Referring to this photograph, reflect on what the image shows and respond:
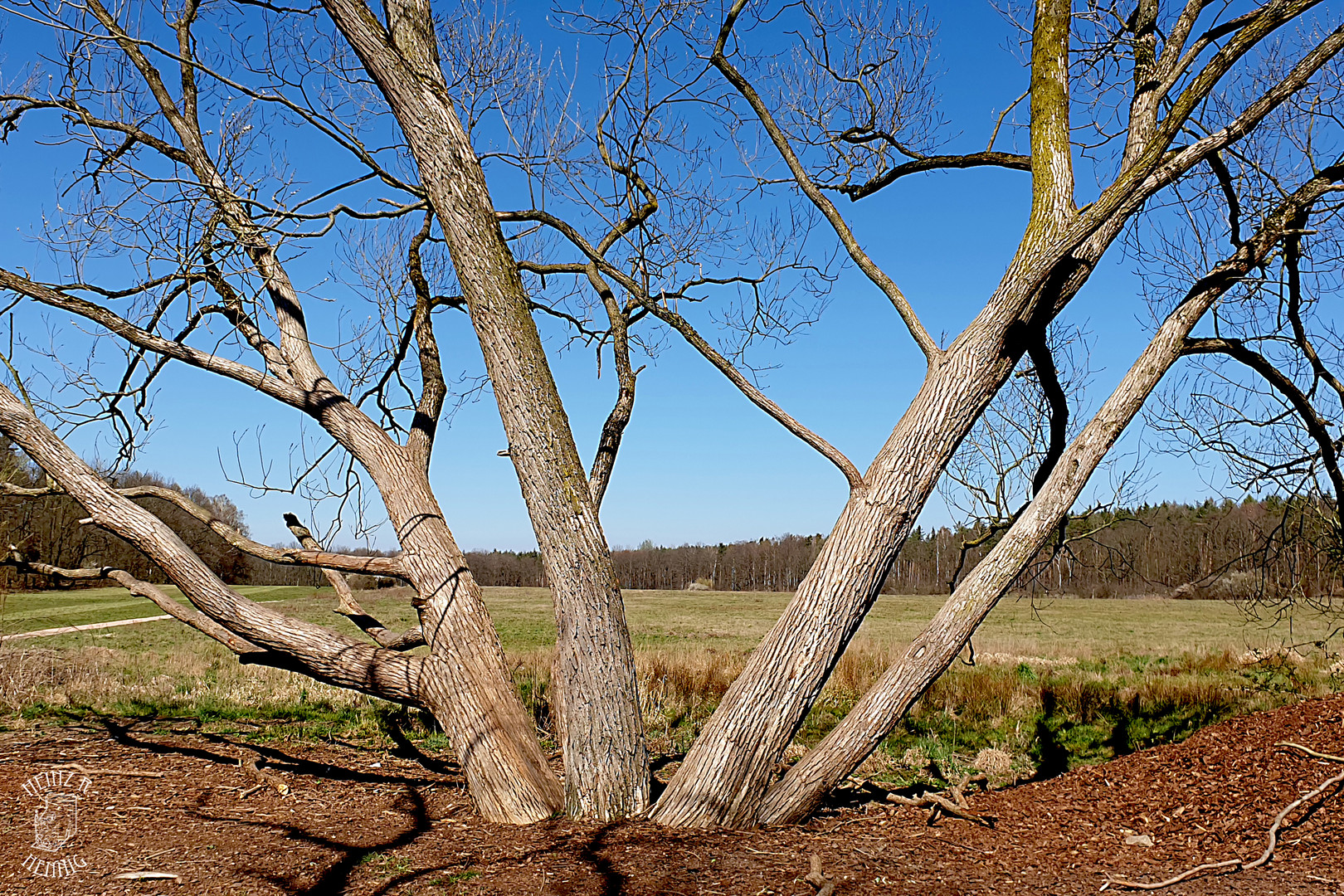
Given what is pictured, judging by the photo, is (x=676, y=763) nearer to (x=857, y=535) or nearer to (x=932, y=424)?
(x=857, y=535)

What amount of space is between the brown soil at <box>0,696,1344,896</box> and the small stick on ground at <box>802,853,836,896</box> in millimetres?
45

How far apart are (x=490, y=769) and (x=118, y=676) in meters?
7.14

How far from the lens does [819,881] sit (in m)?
3.60

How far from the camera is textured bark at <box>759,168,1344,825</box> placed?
183 inches

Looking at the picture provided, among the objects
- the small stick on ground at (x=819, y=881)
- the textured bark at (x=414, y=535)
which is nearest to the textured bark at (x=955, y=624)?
the small stick on ground at (x=819, y=881)

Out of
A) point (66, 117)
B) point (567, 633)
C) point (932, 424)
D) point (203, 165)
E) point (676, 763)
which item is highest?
point (66, 117)

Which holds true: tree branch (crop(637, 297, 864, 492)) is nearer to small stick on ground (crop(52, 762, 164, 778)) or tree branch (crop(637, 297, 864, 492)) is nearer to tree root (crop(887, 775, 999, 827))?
tree root (crop(887, 775, 999, 827))

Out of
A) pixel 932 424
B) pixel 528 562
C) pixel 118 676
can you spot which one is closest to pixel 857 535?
pixel 932 424

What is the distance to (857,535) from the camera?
178 inches

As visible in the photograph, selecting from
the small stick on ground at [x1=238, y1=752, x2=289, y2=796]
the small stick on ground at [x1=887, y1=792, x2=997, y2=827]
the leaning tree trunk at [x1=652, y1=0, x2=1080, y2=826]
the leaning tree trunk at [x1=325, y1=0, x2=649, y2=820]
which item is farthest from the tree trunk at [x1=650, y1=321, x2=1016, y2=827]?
the small stick on ground at [x1=238, y1=752, x2=289, y2=796]

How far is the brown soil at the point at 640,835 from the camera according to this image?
148 inches

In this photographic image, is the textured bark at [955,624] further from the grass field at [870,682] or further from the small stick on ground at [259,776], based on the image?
the small stick on ground at [259,776]

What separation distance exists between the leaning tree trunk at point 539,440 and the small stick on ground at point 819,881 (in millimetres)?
1162

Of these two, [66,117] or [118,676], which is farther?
[118,676]
